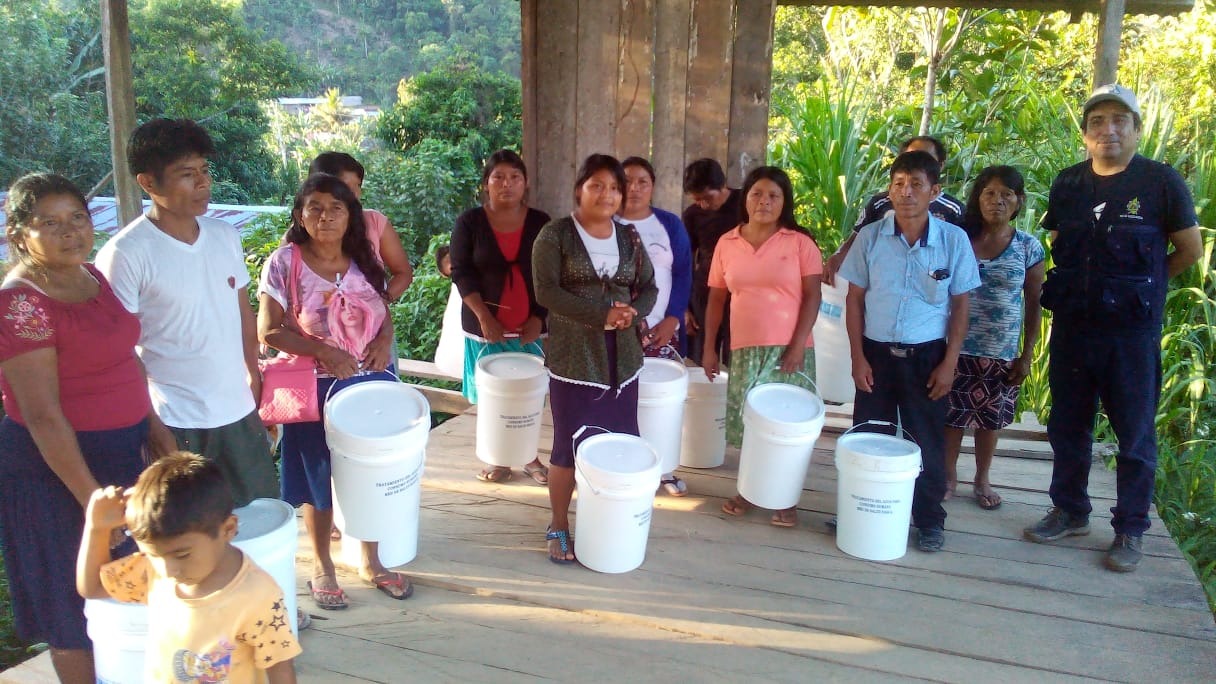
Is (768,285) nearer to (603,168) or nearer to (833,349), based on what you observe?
(603,168)

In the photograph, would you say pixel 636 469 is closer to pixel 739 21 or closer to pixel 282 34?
pixel 739 21

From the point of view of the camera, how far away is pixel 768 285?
3.73 m

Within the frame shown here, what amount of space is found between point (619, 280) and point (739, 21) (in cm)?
204

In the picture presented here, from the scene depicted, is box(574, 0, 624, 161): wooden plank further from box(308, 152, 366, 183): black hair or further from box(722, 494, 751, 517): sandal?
box(722, 494, 751, 517): sandal

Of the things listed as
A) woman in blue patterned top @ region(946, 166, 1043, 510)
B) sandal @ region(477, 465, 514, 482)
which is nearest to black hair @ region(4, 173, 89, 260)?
sandal @ region(477, 465, 514, 482)

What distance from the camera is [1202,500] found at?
4.58 m

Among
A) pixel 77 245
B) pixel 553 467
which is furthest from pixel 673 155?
pixel 77 245

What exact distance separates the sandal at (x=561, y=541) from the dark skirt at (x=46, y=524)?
155 centimetres

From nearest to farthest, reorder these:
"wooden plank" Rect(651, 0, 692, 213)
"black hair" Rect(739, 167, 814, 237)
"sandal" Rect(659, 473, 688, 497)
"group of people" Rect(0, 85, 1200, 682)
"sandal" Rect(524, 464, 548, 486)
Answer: "group of people" Rect(0, 85, 1200, 682) → "black hair" Rect(739, 167, 814, 237) → "sandal" Rect(659, 473, 688, 497) → "sandal" Rect(524, 464, 548, 486) → "wooden plank" Rect(651, 0, 692, 213)

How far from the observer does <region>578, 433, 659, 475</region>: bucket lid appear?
317 centimetres

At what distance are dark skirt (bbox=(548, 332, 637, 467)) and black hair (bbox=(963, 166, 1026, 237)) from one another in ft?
5.36

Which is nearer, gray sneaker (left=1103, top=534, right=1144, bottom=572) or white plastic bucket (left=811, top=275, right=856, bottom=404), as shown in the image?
gray sneaker (left=1103, top=534, right=1144, bottom=572)

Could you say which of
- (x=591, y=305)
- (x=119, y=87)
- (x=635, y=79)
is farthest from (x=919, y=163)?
(x=119, y=87)

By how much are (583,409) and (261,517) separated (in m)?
1.22
